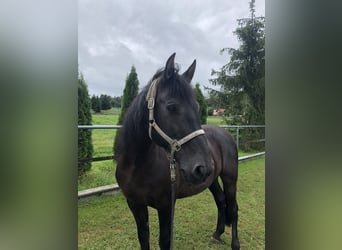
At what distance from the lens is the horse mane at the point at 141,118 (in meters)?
0.88

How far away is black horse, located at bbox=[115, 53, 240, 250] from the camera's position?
33.5 inches

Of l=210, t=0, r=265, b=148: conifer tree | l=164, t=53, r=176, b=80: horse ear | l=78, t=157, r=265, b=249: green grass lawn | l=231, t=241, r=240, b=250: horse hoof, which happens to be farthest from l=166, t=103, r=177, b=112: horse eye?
l=231, t=241, r=240, b=250: horse hoof

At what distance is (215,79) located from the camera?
1422 mm

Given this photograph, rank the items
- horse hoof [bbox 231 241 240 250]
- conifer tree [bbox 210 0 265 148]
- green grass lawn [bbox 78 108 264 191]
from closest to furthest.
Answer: conifer tree [bbox 210 0 265 148]
green grass lawn [bbox 78 108 264 191]
horse hoof [bbox 231 241 240 250]

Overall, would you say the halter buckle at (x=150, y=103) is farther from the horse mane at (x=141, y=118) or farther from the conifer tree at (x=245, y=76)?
the conifer tree at (x=245, y=76)

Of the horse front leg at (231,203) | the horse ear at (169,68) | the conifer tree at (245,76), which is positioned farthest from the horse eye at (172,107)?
the horse front leg at (231,203)

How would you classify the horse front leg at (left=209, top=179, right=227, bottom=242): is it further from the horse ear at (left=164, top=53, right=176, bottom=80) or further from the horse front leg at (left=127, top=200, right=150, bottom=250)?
the horse ear at (left=164, top=53, right=176, bottom=80)

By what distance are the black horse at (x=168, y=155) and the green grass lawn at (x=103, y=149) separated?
0.86 ft

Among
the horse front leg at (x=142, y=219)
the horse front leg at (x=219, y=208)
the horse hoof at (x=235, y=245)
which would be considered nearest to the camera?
the horse front leg at (x=142, y=219)

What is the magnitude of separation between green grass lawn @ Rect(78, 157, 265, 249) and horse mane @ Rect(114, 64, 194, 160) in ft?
1.32

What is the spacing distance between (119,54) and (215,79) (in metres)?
0.59

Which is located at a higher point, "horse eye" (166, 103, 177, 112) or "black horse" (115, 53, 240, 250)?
"horse eye" (166, 103, 177, 112)
